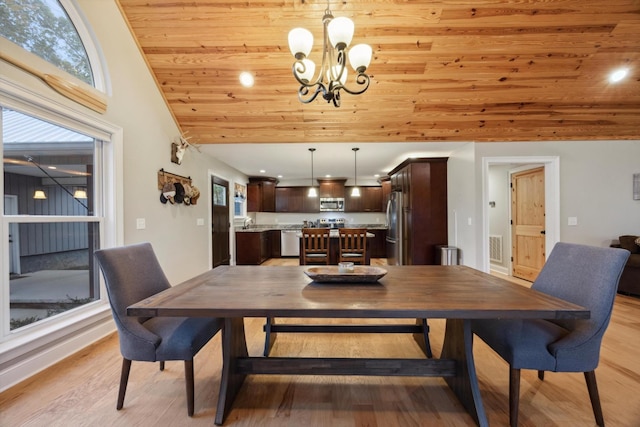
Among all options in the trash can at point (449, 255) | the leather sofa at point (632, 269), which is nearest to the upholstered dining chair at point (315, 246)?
the trash can at point (449, 255)

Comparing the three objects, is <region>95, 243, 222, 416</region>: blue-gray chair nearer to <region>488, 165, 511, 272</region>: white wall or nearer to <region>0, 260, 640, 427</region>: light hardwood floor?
<region>0, 260, 640, 427</region>: light hardwood floor

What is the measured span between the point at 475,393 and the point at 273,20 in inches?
129

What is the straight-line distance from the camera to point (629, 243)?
3.47 m

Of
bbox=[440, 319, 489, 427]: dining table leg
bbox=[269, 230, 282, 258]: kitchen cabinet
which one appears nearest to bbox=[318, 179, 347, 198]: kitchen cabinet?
bbox=[269, 230, 282, 258]: kitchen cabinet

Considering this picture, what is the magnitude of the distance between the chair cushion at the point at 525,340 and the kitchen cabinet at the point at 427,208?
2881 mm

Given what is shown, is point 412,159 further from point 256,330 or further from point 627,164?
point 256,330

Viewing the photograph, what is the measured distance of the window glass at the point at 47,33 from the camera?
1.79 m

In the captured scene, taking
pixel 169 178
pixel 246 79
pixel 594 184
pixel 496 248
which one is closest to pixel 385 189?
pixel 496 248

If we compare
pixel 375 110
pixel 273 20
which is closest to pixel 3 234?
pixel 273 20

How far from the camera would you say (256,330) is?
259cm

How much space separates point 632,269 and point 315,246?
4034 mm

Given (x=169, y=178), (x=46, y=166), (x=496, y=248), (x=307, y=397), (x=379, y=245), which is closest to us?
(x=307, y=397)

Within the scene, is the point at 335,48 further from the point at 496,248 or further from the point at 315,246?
the point at 496,248

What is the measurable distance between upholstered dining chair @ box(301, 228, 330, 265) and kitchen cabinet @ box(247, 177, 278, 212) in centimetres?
357
